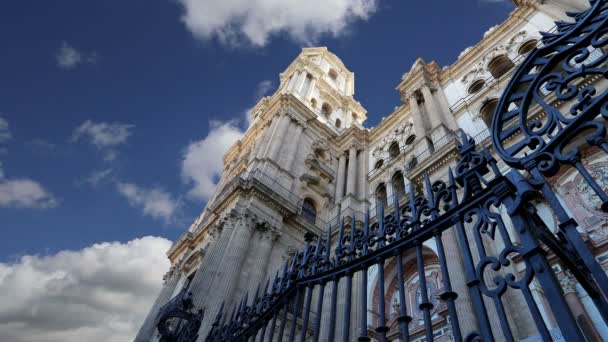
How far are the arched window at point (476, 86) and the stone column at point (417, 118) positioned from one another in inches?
92.1

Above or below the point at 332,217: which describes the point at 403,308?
below

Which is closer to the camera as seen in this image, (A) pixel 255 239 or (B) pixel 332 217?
(A) pixel 255 239

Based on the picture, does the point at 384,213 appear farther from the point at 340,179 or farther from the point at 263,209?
the point at 340,179

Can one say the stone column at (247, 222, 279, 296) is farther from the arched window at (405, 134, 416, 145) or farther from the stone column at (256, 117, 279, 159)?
the arched window at (405, 134, 416, 145)

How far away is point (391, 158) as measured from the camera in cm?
1850

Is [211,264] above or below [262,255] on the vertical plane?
below

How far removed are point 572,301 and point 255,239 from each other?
10.3 meters

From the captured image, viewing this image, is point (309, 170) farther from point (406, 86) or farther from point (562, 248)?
point (562, 248)

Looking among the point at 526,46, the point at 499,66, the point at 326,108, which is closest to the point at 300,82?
the point at 326,108

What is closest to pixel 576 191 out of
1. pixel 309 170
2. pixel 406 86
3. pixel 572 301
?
pixel 572 301

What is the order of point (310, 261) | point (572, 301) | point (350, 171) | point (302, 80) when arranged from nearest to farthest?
point (310, 261), point (572, 301), point (350, 171), point (302, 80)

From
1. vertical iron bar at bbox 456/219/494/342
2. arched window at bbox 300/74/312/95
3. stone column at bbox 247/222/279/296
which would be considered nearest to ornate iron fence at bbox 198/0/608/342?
vertical iron bar at bbox 456/219/494/342

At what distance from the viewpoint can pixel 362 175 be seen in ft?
62.6

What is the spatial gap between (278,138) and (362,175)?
4.81m
